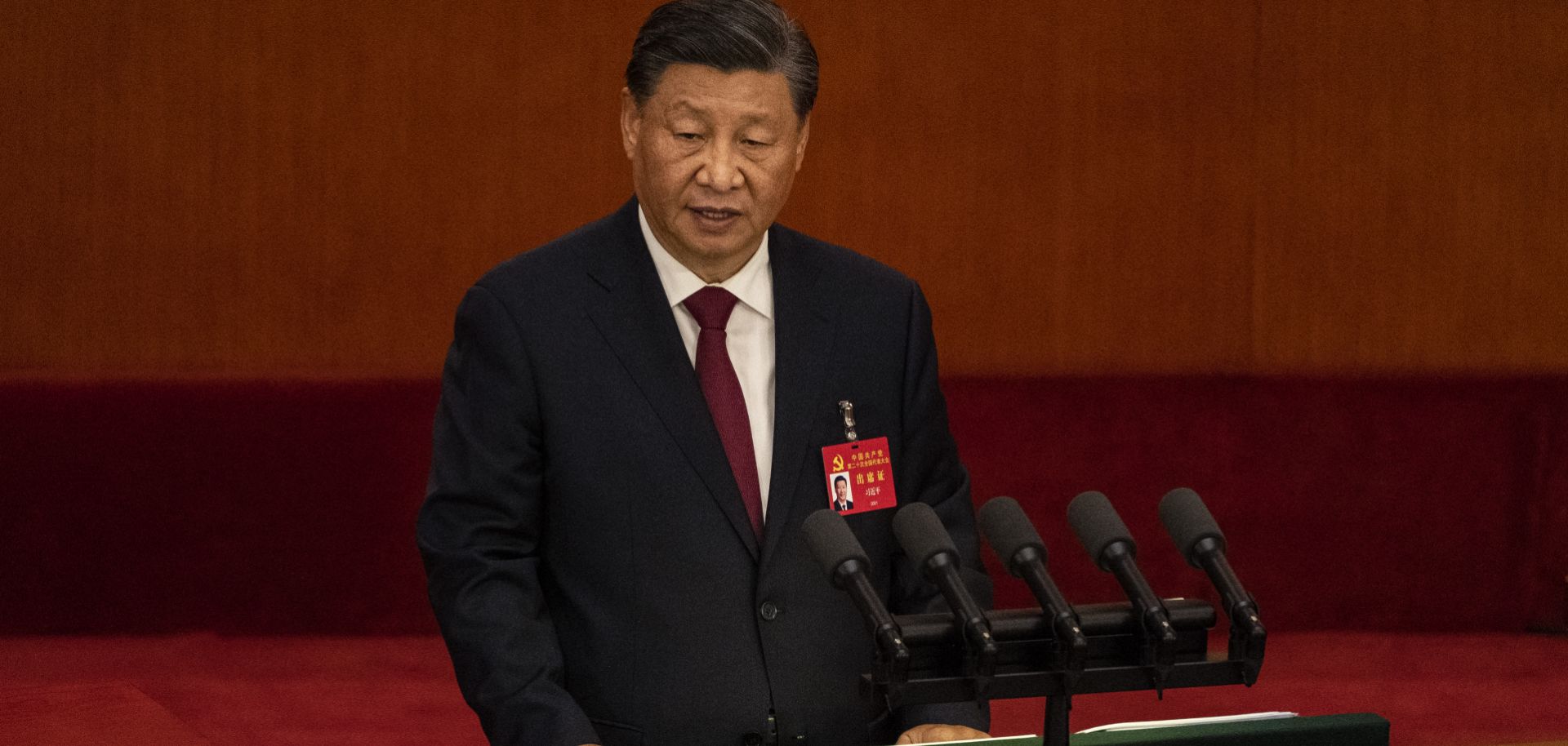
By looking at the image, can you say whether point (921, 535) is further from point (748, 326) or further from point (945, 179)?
point (945, 179)

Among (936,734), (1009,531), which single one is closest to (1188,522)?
(1009,531)

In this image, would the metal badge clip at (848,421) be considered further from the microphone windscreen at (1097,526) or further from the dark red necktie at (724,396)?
the microphone windscreen at (1097,526)

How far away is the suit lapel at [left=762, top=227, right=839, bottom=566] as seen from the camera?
66.0 inches

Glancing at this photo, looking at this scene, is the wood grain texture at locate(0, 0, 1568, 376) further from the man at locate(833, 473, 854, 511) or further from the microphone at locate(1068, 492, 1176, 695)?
the microphone at locate(1068, 492, 1176, 695)

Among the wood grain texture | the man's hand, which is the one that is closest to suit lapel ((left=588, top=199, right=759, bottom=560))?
the man's hand

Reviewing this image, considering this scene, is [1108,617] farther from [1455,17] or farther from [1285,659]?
[1455,17]

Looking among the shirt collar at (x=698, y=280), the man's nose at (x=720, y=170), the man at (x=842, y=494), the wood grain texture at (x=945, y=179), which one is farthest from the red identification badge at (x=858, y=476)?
the wood grain texture at (x=945, y=179)

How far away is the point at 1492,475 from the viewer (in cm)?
349

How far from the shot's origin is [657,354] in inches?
66.9

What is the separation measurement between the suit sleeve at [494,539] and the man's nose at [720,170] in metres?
0.24

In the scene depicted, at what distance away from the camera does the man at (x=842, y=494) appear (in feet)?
5.55

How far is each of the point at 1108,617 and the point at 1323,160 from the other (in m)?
2.63

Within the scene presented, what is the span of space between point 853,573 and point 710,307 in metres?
0.62

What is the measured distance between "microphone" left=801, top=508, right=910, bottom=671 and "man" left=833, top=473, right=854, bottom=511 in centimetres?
48
